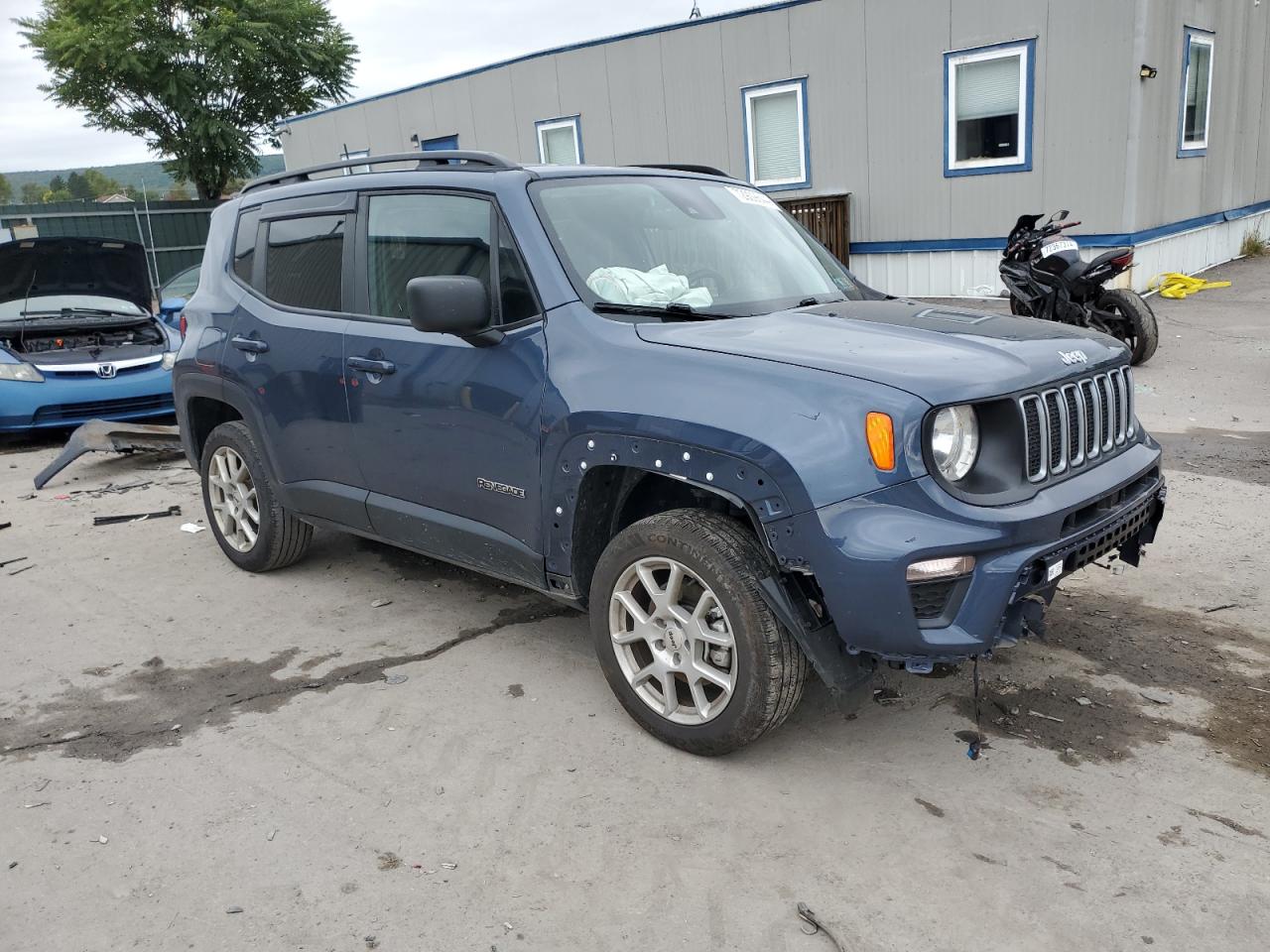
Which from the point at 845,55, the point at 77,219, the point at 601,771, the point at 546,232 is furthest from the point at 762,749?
the point at 77,219

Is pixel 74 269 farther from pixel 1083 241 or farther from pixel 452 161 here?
pixel 1083 241

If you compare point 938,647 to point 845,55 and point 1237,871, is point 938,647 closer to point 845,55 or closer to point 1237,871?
point 1237,871

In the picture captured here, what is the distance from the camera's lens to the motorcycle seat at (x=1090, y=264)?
29.0 feet

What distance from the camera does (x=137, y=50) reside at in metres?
32.5

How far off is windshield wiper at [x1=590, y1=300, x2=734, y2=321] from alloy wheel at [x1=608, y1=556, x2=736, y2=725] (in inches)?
35.2

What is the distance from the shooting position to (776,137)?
15.1 meters

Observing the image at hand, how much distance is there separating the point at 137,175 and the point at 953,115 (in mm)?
34230

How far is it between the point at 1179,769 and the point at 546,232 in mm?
2789

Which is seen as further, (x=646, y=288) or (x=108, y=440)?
(x=108, y=440)

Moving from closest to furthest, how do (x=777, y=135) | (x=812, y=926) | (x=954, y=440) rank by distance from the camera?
(x=812, y=926) < (x=954, y=440) < (x=777, y=135)

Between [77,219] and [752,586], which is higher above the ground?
[77,219]

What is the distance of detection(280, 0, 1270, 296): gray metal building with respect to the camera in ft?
→ 39.8

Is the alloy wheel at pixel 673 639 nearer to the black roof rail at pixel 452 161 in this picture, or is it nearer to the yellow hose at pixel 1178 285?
the black roof rail at pixel 452 161

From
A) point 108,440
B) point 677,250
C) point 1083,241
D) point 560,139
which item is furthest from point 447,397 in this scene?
point 560,139
